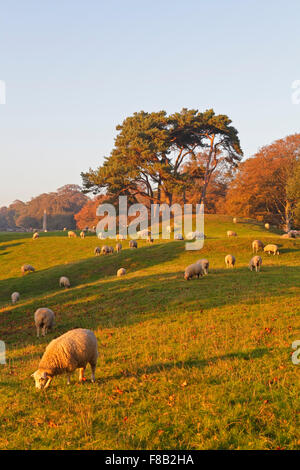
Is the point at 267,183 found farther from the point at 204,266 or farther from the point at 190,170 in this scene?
the point at 204,266

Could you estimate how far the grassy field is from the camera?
6707 mm

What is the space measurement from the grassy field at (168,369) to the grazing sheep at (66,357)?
41cm

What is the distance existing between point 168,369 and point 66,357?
3190 mm

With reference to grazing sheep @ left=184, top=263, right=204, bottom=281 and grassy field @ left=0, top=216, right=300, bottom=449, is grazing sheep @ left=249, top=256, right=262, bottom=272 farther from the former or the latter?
grazing sheep @ left=184, top=263, right=204, bottom=281

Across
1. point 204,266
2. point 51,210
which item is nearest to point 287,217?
point 204,266

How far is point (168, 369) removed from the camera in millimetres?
9922

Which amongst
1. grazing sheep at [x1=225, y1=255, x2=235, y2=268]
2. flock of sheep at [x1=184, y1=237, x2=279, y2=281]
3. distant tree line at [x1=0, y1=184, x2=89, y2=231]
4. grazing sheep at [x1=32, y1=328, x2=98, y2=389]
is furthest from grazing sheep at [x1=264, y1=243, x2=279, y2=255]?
distant tree line at [x1=0, y1=184, x2=89, y2=231]

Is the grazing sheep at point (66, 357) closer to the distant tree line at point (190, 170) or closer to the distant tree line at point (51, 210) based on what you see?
the distant tree line at point (190, 170)

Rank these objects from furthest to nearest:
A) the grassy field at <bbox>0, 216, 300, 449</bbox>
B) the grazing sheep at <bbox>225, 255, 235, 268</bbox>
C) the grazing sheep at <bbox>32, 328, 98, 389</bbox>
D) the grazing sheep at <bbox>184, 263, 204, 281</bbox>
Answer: the grazing sheep at <bbox>225, 255, 235, 268</bbox> < the grazing sheep at <bbox>184, 263, 204, 281</bbox> < the grazing sheep at <bbox>32, 328, 98, 389</bbox> < the grassy field at <bbox>0, 216, 300, 449</bbox>

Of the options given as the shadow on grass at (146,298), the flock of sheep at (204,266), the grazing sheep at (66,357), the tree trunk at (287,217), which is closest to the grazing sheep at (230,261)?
the flock of sheep at (204,266)

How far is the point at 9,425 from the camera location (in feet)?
24.8

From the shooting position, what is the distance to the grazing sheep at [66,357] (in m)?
9.45

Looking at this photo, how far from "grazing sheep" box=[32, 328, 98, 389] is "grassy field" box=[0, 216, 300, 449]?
1.33 ft
